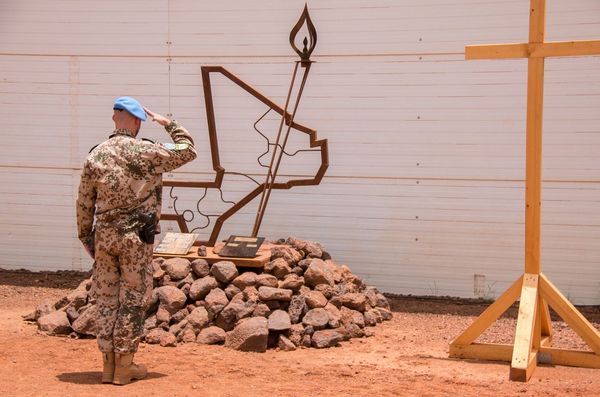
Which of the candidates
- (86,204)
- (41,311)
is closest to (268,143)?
(41,311)

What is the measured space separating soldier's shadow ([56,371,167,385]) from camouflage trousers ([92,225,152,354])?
0.27 m

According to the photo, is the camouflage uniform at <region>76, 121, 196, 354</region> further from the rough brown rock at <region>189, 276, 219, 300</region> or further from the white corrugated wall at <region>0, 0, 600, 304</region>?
the white corrugated wall at <region>0, 0, 600, 304</region>

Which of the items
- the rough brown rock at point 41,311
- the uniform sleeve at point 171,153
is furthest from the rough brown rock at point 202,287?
the uniform sleeve at point 171,153

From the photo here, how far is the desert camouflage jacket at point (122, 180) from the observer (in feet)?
21.5

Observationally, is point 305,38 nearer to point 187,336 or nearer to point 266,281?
point 266,281

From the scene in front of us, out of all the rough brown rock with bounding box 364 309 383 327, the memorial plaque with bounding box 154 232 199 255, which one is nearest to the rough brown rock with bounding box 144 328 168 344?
the memorial plaque with bounding box 154 232 199 255

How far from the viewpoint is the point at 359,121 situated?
10.6 metres

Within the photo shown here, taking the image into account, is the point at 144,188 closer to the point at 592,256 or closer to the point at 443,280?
the point at 443,280

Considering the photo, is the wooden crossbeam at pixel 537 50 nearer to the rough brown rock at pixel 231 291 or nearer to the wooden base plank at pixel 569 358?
the wooden base plank at pixel 569 358

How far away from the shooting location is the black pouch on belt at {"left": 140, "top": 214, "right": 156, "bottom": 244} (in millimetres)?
6598

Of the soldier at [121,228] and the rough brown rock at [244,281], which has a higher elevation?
the soldier at [121,228]

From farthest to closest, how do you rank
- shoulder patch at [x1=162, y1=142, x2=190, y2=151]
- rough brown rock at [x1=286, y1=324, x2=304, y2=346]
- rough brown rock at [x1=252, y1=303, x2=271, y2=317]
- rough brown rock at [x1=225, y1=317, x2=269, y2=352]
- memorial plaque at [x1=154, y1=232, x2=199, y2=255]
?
1. memorial plaque at [x1=154, y1=232, x2=199, y2=255]
2. rough brown rock at [x1=252, y1=303, x2=271, y2=317]
3. rough brown rock at [x1=286, y1=324, x2=304, y2=346]
4. rough brown rock at [x1=225, y1=317, x2=269, y2=352]
5. shoulder patch at [x1=162, y1=142, x2=190, y2=151]

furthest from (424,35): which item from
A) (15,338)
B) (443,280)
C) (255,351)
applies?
(15,338)

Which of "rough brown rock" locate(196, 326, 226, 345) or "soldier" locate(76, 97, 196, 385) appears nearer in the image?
"soldier" locate(76, 97, 196, 385)
